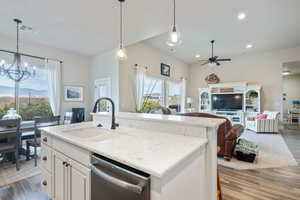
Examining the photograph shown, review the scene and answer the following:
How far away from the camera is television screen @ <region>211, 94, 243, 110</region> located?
23.1ft

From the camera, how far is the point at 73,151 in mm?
1402

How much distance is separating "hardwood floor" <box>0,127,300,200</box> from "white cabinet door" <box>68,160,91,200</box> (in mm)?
1071

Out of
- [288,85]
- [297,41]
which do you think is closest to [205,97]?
[297,41]

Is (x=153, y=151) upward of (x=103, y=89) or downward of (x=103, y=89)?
downward

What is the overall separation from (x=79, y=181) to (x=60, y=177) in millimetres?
407

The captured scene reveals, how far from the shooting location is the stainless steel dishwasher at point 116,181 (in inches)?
33.6

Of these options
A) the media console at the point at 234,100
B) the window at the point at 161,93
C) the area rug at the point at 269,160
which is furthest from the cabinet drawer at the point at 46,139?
the media console at the point at 234,100

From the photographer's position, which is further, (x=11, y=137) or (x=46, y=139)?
(x=11, y=137)

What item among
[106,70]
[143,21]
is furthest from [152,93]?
[143,21]

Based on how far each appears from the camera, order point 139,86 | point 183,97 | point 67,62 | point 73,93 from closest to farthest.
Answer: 1. point 67,62
2. point 73,93
3. point 139,86
4. point 183,97

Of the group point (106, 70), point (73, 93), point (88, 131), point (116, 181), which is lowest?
point (116, 181)

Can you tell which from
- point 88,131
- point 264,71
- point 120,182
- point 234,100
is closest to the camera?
point 120,182

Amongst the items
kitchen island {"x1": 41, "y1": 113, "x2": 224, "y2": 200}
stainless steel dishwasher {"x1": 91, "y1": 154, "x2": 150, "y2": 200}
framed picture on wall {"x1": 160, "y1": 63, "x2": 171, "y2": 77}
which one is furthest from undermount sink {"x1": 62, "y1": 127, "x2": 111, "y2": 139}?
framed picture on wall {"x1": 160, "y1": 63, "x2": 171, "y2": 77}

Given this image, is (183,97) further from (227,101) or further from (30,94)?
(30,94)
